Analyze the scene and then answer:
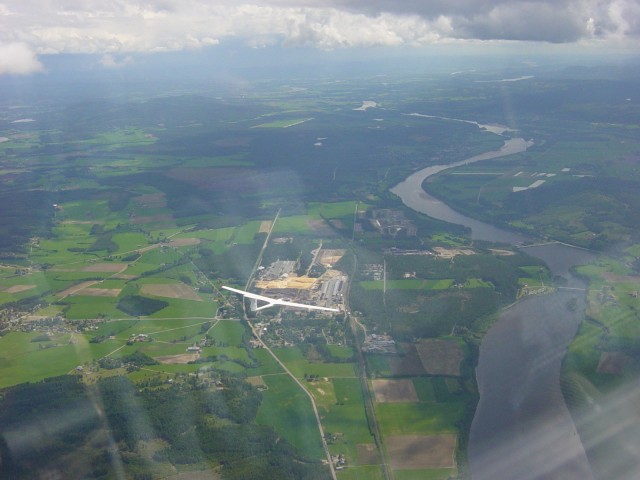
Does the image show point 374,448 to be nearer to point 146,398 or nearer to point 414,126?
point 146,398

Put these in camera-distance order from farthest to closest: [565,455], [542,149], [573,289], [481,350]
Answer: [542,149] < [573,289] < [481,350] < [565,455]

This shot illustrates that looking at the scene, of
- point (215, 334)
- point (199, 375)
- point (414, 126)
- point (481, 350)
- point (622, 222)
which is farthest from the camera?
point (414, 126)

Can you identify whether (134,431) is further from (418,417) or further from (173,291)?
(173,291)

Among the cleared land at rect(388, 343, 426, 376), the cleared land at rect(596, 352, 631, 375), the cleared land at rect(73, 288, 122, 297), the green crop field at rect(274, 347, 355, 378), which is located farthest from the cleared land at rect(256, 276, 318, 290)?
the cleared land at rect(596, 352, 631, 375)

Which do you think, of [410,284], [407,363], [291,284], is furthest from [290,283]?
[407,363]

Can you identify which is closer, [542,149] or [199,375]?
[199,375]

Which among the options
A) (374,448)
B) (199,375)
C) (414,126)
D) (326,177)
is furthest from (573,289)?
(414,126)
